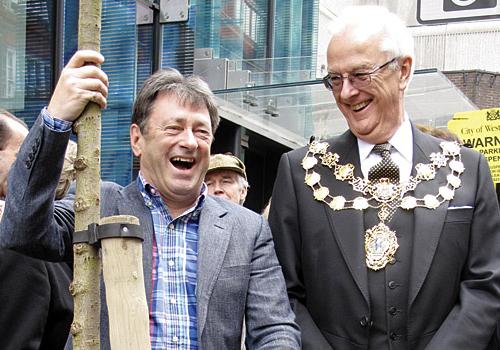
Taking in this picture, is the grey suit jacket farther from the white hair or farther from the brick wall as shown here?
the brick wall

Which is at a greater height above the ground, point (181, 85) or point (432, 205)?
point (181, 85)

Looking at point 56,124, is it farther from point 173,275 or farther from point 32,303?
point 32,303

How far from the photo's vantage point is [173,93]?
385 cm

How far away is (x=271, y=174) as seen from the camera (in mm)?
17172

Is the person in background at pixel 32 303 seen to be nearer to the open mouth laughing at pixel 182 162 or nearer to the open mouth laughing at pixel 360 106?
the open mouth laughing at pixel 182 162

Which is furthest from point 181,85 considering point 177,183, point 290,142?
point 290,142

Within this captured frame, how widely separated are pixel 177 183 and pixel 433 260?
98cm

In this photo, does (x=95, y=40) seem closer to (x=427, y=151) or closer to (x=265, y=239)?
(x=265, y=239)

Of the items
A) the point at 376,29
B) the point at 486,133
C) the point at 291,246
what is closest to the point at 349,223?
the point at 291,246

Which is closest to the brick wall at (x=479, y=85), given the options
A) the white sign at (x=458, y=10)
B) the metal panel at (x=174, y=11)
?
the metal panel at (x=174, y=11)

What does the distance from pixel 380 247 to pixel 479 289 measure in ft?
1.29

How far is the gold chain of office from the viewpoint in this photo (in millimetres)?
3895

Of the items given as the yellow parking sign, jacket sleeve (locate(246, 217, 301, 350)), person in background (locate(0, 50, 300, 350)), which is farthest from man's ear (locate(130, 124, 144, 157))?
the yellow parking sign

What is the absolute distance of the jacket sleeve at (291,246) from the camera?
12.8 ft
